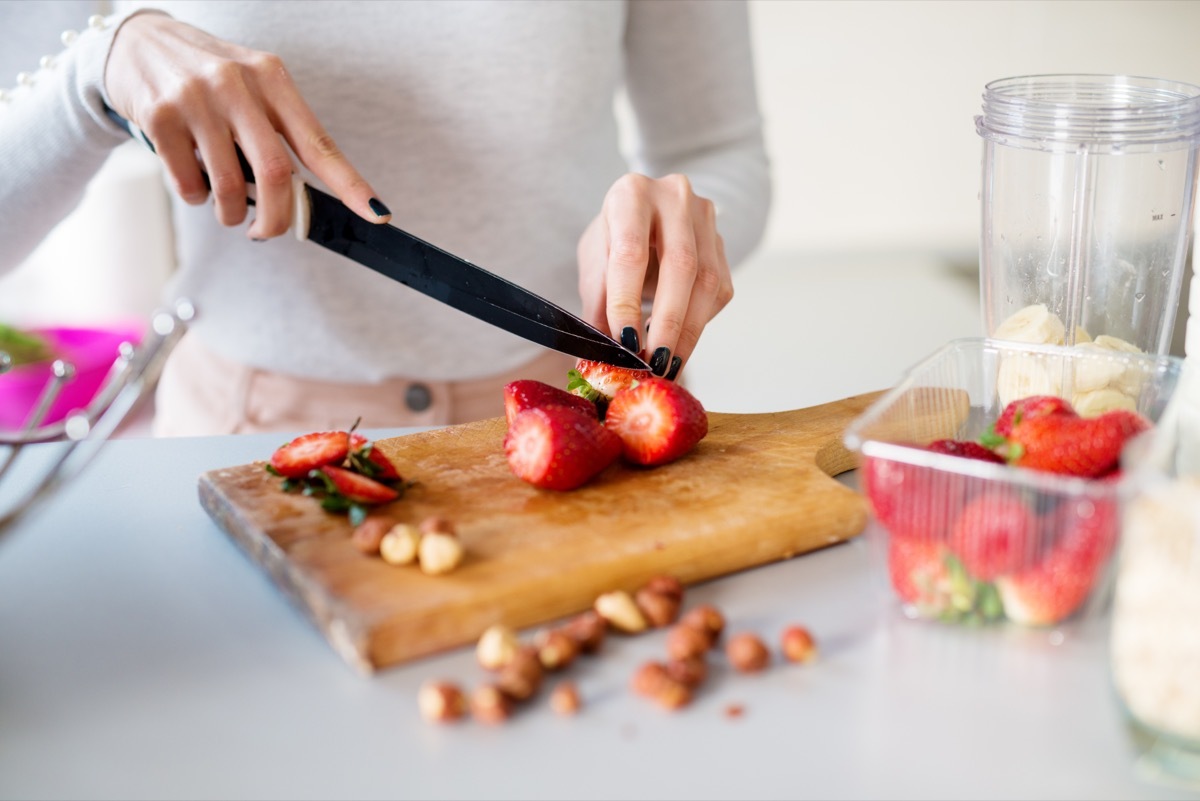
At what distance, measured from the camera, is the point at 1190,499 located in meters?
0.58

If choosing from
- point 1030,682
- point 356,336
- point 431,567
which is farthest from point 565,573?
point 356,336

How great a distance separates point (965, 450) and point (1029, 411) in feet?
0.26

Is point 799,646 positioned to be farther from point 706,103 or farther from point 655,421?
point 706,103

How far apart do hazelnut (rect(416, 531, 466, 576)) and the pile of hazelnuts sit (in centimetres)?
6

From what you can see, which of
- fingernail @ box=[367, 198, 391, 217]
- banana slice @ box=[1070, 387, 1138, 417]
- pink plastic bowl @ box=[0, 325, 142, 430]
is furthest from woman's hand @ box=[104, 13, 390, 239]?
pink plastic bowl @ box=[0, 325, 142, 430]

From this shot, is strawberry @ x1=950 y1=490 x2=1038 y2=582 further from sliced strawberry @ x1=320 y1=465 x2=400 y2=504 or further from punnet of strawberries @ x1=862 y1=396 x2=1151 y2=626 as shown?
sliced strawberry @ x1=320 y1=465 x2=400 y2=504

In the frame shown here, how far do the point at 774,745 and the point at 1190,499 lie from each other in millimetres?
264

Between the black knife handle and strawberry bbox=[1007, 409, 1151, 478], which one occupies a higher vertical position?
the black knife handle

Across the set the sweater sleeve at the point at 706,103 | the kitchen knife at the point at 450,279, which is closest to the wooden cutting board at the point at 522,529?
the kitchen knife at the point at 450,279

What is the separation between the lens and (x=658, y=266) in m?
1.24

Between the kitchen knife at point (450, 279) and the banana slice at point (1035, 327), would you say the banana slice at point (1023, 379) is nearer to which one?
the banana slice at point (1035, 327)

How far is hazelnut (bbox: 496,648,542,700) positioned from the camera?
0.70 metres

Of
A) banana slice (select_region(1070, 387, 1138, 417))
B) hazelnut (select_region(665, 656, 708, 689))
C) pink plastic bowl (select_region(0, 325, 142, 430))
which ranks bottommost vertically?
pink plastic bowl (select_region(0, 325, 142, 430))

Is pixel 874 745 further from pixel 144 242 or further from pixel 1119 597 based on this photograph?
pixel 144 242
